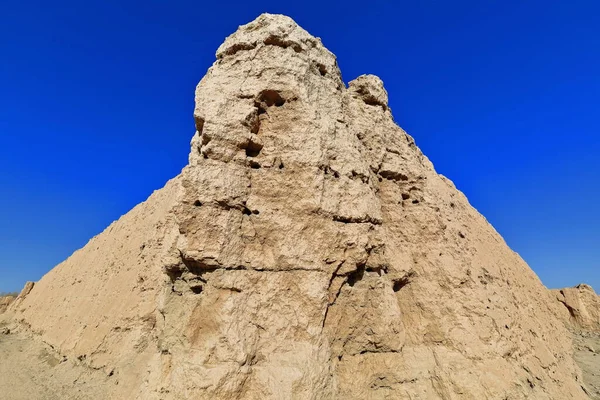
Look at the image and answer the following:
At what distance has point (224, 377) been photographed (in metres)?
3.56

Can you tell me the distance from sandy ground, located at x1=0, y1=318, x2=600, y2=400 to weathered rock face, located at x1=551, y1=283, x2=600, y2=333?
46 cm

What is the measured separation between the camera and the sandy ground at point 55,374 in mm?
7074

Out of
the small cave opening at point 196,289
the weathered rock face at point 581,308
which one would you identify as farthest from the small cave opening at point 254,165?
the weathered rock face at point 581,308

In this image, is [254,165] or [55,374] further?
[55,374]

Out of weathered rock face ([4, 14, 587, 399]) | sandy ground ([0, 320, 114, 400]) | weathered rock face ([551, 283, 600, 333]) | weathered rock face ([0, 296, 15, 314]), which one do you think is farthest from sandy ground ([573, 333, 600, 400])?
weathered rock face ([0, 296, 15, 314])

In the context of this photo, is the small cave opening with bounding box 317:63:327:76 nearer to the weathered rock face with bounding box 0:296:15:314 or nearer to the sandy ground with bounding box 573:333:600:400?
the sandy ground with bounding box 573:333:600:400

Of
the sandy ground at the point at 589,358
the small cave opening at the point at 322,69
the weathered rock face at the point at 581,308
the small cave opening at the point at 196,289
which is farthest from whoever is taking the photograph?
the weathered rock face at the point at 581,308

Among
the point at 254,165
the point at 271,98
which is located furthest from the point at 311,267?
the point at 271,98

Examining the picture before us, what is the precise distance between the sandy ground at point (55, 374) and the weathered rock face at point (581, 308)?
459 millimetres

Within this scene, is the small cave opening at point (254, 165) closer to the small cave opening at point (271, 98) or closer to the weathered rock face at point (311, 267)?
the weathered rock face at point (311, 267)

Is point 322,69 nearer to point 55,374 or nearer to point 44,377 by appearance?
point 55,374

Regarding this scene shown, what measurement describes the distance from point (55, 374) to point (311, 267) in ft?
25.0

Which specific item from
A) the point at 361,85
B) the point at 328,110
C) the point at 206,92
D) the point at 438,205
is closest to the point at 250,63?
the point at 206,92

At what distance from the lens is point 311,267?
4.26 metres
